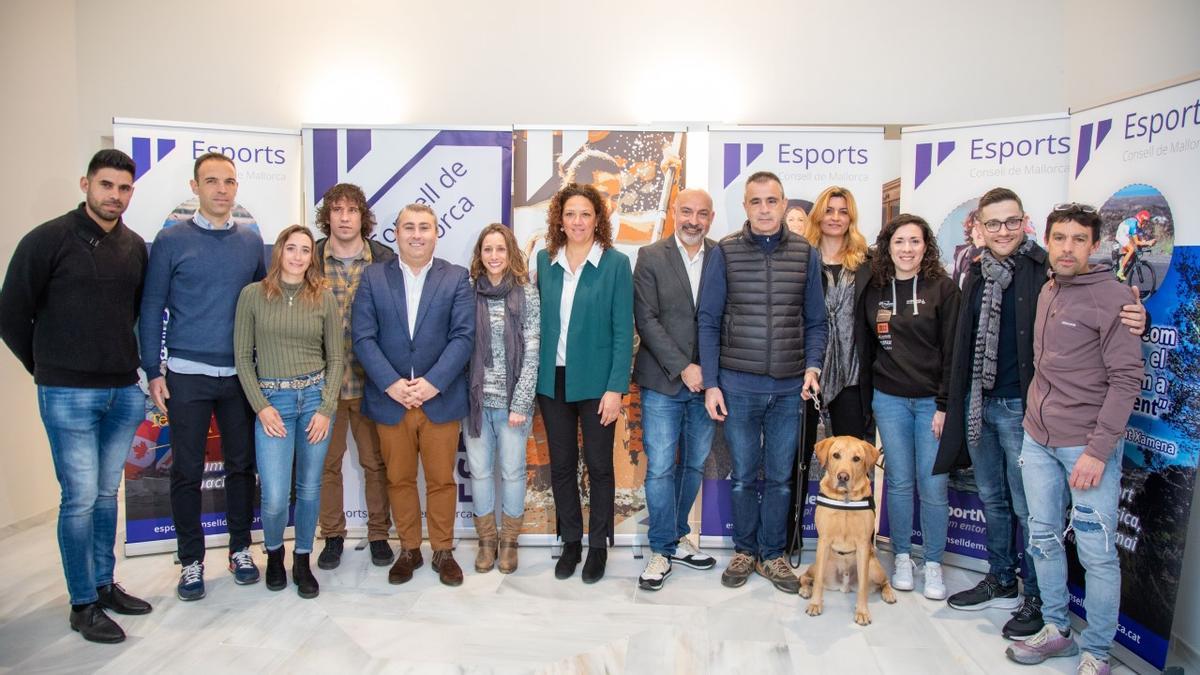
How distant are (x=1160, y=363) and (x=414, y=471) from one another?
3051 millimetres

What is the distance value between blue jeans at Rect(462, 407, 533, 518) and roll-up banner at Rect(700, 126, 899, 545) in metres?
1.02

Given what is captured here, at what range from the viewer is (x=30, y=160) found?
4.05m

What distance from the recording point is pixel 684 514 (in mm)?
3547

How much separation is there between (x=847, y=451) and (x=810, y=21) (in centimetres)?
280

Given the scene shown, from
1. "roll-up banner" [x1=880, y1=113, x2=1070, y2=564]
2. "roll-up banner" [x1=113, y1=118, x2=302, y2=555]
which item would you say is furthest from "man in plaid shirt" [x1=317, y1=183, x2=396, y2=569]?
"roll-up banner" [x1=880, y1=113, x2=1070, y2=564]

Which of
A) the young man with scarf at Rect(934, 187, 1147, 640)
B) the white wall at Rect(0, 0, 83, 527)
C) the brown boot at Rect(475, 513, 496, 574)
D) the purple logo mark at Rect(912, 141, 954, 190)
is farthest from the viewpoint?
the white wall at Rect(0, 0, 83, 527)

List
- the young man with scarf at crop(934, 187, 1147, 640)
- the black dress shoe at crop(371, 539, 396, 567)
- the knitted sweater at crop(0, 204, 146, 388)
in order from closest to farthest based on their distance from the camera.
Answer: the knitted sweater at crop(0, 204, 146, 388) → the young man with scarf at crop(934, 187, 1147, 640) → the black dress shoe at crop(371, 539, 396, 567)

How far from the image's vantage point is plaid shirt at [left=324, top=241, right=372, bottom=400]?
3.38m

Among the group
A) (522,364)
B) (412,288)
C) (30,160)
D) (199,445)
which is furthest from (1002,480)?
(30,160)

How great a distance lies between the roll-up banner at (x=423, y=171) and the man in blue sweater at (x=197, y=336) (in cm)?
72

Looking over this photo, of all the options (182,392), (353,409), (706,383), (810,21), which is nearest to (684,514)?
(706,383)

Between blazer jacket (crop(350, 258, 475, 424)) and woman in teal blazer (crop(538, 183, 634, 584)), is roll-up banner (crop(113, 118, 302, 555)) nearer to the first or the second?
blazer jacket (crop(350, 258, 475, 424))

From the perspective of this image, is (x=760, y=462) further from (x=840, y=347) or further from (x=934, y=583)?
(x=934, y=583)

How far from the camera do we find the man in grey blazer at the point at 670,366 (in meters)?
3.26
